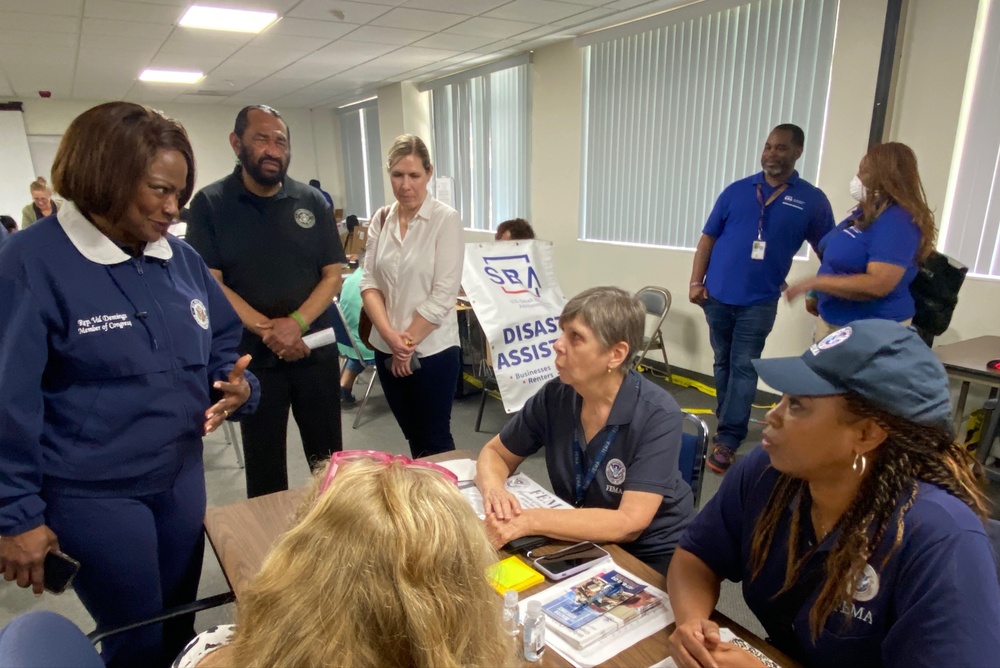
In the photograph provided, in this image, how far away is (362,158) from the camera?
9.75 meters

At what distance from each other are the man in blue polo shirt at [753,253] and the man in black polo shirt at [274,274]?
212 centimetres

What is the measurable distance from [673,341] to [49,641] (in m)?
4.66

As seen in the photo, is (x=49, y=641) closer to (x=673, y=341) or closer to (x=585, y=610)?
(x=585, y=610)

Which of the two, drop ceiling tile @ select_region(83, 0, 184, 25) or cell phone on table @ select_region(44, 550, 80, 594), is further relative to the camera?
drop ceiling tile @ select_region(83, 0, 184, 25)

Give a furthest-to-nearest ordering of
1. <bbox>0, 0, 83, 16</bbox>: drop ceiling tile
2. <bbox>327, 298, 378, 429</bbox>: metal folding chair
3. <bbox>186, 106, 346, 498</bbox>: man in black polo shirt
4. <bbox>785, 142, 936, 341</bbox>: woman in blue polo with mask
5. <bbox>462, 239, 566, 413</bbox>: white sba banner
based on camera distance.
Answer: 1. <bbox>327, 298, 378, 429</bbox>: metal folding chair
2. <bbox>0, 0, 83, 16</bbox>: drop ceiling tile
3. <bbox>462, 239, 566, 413</bbox>: white sba banner
4. <bbox>785, 142, 936, 341</bbox>: woman in blue polo with mask
5. <bbox>186, 106, 346, 498</bbox>: man in black polo shirt

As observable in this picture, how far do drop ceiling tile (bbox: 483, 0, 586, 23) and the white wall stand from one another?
→ 5347mm

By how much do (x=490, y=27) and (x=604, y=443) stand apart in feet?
13.9

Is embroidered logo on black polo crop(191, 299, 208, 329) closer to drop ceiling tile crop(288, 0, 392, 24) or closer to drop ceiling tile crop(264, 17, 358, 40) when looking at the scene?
drop ceiling tile crop(288, 0, 392, 24)

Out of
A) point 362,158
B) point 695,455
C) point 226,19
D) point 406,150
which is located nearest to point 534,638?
point 695,455

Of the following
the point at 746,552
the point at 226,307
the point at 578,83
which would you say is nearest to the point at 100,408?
the point at 226,307

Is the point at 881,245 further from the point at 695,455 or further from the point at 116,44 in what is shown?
the point at 116,44

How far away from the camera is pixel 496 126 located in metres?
6.47

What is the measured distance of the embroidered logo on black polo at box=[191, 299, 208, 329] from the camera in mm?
1379

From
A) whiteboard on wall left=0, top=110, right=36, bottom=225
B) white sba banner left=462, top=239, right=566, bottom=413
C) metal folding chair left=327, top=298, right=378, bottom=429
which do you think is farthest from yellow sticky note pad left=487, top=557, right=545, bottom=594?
whiteboard on wall left=0, top=110, right=36, bottom=225
